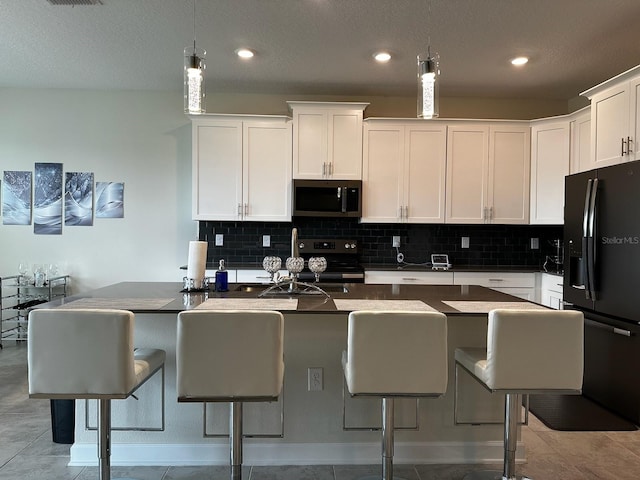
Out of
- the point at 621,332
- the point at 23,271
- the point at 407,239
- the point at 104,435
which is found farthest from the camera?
the point at 407,239

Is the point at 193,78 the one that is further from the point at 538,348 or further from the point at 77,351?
the point at 538,348

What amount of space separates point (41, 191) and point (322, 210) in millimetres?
3045

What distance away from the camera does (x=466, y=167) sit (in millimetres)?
4391

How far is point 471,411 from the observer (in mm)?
2322

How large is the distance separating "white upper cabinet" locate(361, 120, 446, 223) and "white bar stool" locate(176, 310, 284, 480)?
286 centimetres

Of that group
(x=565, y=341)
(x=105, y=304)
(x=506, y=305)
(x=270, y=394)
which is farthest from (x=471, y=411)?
(x=105, y=304)

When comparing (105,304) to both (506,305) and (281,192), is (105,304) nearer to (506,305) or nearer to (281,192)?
(506,305)

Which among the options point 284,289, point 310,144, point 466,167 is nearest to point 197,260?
point 284,289

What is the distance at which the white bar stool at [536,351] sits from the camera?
1710 millimetres

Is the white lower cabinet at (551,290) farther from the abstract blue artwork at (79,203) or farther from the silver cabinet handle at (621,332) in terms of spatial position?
the abstract blue artwork at (79,203)

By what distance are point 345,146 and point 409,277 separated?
1.45 meters

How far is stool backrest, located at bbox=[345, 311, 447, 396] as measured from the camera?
5.58ft

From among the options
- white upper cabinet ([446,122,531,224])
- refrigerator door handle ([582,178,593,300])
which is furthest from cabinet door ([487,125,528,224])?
refrigerator door handle ([582,178,593,300])

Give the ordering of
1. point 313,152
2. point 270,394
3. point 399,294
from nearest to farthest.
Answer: point 270,394 < point 399,294 < point 313,152
